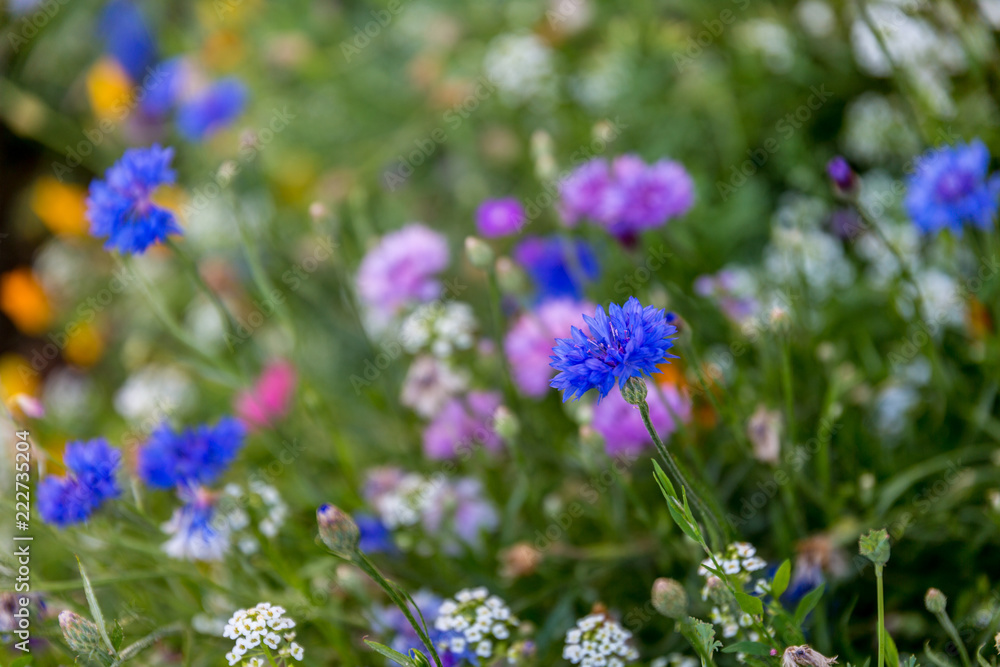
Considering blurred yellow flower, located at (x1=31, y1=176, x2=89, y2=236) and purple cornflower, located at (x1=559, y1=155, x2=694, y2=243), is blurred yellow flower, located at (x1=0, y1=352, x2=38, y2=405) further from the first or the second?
purple cornflower, located at (x1=559, y1=155, x2=694, y2=243)

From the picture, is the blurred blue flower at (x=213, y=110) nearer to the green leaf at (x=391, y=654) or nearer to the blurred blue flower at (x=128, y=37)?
the blurred blue flower at (x=128, y=37)

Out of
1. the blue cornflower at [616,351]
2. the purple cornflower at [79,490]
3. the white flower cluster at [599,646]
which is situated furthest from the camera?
the purple cornflower at [79,490]

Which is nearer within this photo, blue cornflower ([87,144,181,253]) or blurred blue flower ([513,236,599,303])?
blue cornflower ([87,144,181,253])

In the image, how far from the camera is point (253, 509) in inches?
39.3

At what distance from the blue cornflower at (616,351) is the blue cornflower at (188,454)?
51 centimetres

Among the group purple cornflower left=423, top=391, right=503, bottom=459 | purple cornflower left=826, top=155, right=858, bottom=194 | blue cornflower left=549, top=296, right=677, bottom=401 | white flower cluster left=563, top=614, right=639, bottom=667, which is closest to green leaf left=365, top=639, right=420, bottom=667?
white flower cluster left=563, top=614, right=639, bottom=667

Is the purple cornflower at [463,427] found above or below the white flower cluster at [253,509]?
above

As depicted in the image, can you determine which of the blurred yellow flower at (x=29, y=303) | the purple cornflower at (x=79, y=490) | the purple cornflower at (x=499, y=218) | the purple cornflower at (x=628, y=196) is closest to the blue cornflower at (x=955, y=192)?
the purple cornflower at (x=628, y=196)

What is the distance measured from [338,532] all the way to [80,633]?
0.85 feet

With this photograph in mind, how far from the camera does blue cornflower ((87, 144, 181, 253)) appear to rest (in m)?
0.96

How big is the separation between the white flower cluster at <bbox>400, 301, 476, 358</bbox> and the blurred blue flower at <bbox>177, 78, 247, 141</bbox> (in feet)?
2.61

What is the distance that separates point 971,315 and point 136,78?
2.22m

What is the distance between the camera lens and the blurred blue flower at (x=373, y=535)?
3.64ft

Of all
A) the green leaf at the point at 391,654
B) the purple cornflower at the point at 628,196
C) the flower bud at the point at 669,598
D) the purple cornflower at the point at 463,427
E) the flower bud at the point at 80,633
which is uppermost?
the purple cornflower at the point at 628,196
